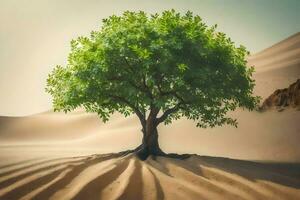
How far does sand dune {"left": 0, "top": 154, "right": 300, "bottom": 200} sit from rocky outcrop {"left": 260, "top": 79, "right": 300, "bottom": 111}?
72.9 feet

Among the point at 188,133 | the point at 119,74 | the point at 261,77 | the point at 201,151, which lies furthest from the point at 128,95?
the point at 261,77

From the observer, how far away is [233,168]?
2019cm

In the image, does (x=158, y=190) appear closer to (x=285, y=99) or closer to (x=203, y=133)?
(x=203, y=133)

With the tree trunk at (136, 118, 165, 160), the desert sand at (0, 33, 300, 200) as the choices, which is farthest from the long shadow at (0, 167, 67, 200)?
the tree trunk at (136, 118, 165, 160)

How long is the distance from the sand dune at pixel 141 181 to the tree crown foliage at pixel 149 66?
4.07 meters

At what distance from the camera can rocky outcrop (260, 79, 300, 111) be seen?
136ft

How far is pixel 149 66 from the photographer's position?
835 inches

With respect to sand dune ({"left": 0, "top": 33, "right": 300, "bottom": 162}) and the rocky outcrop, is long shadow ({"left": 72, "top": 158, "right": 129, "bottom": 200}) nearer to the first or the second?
sand dune ({"left": 0, "top": 33, "right": 300, "bottom": 162})

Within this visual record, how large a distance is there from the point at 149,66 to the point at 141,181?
25.3 feet

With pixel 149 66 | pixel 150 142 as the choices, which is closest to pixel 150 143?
pixel 150 142

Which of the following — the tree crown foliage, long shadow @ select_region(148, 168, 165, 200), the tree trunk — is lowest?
long shadow @ select_region(148, 168, 165, 200)

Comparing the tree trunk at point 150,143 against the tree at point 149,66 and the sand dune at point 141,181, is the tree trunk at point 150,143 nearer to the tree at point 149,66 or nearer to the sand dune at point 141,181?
the tree at point 149,66

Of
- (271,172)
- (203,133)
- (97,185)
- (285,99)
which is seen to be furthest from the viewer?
(203,133)

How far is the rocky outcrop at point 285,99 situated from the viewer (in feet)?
136
